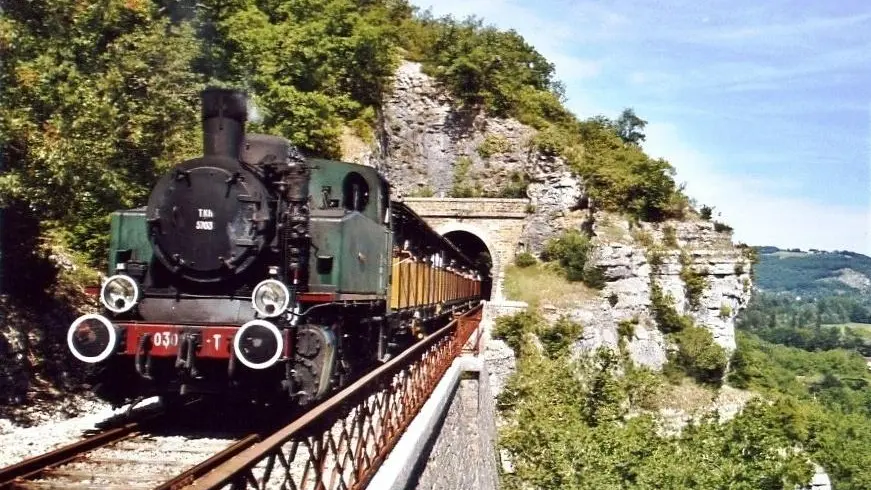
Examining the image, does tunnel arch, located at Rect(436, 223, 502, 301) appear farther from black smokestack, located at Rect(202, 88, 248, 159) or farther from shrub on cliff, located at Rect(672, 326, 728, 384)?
black smokestack, located at Rect(202, 88, 248, 159)

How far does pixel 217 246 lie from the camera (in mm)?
7070

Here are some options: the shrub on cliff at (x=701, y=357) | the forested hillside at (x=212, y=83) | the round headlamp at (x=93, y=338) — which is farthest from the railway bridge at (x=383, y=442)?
the shrub on cliff at (x=701, y=357)

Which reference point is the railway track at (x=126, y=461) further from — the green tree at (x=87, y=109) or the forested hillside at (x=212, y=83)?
the forested hillside at (x=212, y=83)

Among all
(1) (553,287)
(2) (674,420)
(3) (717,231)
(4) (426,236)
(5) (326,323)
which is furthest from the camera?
(3) (717,231)

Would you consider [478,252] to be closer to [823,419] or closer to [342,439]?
[823,419]

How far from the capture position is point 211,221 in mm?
7094

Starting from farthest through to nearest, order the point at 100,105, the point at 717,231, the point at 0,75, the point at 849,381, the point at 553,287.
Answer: the point at 849,381, the point at 717,231, the point at 553,287, the point at 100,105, the point at 0,75

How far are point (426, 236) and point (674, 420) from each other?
48.5 ft

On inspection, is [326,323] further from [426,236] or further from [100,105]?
[426,236]

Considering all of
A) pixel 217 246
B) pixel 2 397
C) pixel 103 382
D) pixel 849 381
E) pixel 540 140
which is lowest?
pixel 849 381

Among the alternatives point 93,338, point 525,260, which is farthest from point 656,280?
point 93,338

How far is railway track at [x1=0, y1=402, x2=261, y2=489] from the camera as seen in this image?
5000mm

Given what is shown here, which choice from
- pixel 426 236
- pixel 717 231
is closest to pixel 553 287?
pixel 717 231

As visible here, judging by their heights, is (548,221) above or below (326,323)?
above
